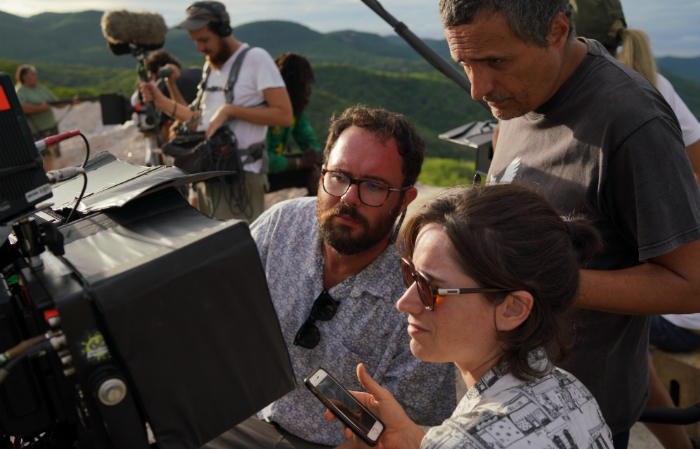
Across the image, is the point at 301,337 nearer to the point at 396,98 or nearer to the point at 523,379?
the point at 523,379

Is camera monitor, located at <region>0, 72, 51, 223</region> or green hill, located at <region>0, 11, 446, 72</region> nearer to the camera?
camera monitor, located at <region>0, 72, 51, 223</region>

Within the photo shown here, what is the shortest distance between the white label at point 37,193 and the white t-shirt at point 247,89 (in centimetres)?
276

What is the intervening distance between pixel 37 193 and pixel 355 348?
1236 millimetres

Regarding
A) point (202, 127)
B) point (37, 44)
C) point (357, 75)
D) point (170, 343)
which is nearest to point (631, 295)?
point (170, 343)

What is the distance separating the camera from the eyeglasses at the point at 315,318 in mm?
1836

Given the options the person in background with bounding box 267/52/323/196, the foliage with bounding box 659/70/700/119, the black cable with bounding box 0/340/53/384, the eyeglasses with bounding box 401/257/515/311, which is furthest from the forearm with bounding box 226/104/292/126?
the foliage with bounding box 659/70/700/119

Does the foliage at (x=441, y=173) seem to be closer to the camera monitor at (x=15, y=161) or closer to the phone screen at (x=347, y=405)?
the phone screen at (x=347, y=405)

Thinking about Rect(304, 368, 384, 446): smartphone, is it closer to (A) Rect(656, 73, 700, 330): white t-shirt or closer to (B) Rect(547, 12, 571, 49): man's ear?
(B) Rect(547, 12, 571, 49): man's ear

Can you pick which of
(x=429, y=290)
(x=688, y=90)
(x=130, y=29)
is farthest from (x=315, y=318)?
(x=688, y=90)

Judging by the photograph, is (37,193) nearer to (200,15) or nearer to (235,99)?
(235,99)

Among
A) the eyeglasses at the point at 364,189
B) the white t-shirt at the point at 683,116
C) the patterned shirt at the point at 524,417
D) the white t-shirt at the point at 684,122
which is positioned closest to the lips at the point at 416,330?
the patterned shirt at the point at 524,417

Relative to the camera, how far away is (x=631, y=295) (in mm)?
1414

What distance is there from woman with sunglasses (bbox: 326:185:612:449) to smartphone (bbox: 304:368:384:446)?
66 mm

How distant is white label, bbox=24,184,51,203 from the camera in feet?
2.82
